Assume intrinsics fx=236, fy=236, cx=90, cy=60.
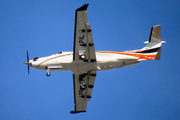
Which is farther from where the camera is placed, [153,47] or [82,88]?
[82,88]

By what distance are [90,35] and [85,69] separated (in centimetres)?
589

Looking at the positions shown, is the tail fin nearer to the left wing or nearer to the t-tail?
the t-tail

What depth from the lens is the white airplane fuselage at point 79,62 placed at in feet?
109

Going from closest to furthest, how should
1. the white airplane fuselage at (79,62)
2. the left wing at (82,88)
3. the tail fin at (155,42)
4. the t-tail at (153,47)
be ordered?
the white airplane fuselage at (79,62) → the t-tail at (153,47) → the tail fin at (155,42) → the left wing at (82,88)

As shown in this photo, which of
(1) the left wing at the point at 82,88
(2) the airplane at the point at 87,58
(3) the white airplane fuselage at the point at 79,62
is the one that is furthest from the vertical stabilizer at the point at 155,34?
(1) the left wing at the point at 82,88

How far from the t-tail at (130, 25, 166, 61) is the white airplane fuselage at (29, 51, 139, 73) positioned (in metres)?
2.04

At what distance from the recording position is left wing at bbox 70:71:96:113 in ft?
119

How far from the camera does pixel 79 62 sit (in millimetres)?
33188

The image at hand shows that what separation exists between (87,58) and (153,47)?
1059 centimetres

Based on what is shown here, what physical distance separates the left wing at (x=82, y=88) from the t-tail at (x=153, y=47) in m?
8.02

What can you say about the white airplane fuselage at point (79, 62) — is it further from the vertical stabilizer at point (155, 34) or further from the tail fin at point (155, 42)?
the vertical stabilizer at point (155, 34)

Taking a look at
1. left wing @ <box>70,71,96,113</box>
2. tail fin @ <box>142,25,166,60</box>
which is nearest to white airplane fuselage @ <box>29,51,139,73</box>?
left wing @ <box>70,71,96,113</box>

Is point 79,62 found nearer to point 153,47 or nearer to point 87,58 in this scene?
point 87,58

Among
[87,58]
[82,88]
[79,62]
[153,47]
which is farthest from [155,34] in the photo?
[82,88]
